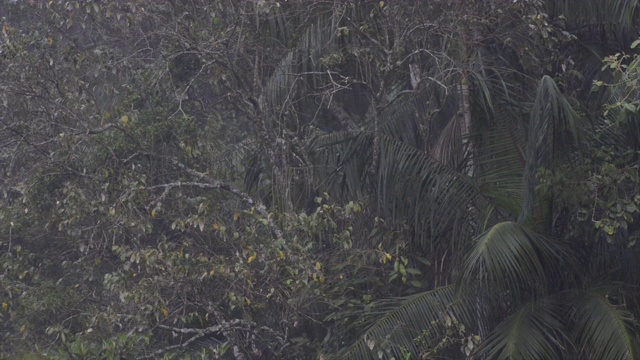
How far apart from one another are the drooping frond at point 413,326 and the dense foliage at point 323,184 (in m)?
0.02

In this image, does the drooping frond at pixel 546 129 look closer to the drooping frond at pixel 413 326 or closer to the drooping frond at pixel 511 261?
the drooping frond at pixel 511 261

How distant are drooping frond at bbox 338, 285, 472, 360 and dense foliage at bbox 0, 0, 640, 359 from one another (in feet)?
0.06

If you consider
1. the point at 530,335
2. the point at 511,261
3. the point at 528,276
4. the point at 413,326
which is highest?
the point at 511,261

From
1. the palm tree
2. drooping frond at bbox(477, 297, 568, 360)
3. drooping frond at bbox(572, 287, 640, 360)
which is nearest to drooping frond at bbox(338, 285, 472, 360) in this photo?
the palm tree

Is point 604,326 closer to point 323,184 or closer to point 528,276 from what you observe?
point 528,276

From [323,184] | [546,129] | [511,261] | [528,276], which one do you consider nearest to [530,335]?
[528,276]

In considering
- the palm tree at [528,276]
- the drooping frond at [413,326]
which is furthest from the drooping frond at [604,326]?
the drooping frond at [413,326]

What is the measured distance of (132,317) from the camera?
7.48 metres

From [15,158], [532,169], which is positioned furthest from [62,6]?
[532,169]

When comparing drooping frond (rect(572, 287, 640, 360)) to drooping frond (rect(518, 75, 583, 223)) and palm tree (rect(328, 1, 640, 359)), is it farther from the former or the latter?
drooping frond (rect(518, 75, 583, 223))

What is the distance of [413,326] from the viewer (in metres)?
7.11

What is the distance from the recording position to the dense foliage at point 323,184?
22.4 ft

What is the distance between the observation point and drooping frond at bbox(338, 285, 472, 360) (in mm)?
7004

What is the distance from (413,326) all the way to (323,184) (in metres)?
1.81
